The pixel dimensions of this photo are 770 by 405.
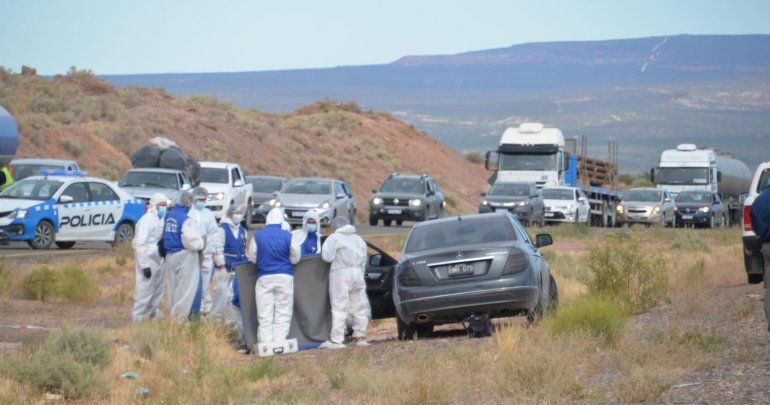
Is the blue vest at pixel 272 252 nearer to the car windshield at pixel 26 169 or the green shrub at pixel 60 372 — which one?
the green shrub at pixel 60 372

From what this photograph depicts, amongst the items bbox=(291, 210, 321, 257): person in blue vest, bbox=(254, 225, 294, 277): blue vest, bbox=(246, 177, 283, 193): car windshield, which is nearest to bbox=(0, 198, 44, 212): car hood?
bbox=(291, 210, 321, 257): person in blue vest

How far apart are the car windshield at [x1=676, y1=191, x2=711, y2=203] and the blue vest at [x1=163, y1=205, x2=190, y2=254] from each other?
113 feet

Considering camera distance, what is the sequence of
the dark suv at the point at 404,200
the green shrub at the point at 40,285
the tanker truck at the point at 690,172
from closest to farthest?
the green shrub at the point at 40,285, the dark suv at the point at 404,200, the tanker truck at the point at 690,172

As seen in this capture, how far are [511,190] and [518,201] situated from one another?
1.11 meters

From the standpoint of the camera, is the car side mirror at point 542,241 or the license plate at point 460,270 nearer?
the license plate at point 460,270

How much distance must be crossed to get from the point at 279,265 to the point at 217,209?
21.2 meters

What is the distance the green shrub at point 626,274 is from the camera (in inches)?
755

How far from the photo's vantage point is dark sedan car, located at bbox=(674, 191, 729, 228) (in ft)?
156

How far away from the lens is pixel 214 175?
1486 inches

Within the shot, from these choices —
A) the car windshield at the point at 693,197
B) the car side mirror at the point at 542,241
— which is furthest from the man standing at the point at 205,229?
the car windshield at the point at 693,197

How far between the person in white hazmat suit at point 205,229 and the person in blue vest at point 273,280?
1.58m

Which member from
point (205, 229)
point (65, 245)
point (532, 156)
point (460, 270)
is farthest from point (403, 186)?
point (460, 270)

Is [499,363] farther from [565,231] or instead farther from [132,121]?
[132,121]

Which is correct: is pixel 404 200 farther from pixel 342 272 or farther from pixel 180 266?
pixel 342 272
